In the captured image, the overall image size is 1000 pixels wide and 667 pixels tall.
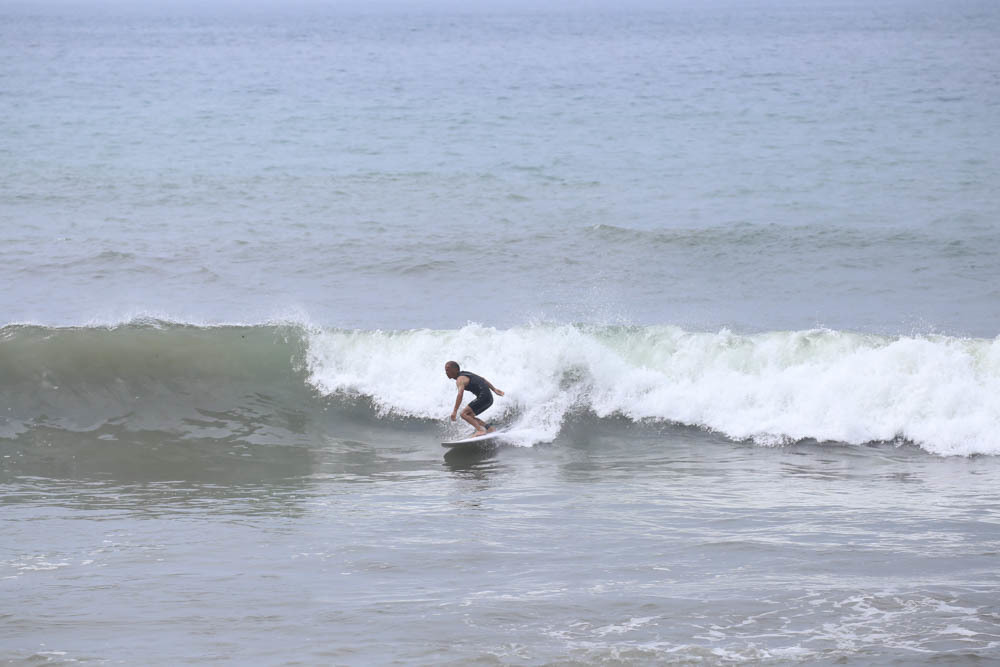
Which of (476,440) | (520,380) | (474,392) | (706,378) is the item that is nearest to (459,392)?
(474,392)

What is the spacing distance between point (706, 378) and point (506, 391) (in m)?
2.78

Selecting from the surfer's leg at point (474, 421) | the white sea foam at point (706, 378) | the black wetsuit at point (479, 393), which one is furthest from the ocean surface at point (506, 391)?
the black wetsuit at point (479, 393)

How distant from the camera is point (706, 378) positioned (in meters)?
14.6

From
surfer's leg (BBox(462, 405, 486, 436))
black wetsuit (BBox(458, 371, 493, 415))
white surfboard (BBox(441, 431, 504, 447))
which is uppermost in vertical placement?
black wetsuit (BBox(458, 371, 493, 415))

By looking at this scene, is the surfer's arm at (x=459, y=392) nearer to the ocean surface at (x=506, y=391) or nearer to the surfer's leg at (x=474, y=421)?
the surfer's leg at (x=474, y=421)

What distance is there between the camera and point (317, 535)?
Answer: 9.55 meters

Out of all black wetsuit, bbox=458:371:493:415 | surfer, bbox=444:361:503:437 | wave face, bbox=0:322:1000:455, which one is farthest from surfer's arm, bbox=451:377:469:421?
wave face, bbox=0:322:1000:455

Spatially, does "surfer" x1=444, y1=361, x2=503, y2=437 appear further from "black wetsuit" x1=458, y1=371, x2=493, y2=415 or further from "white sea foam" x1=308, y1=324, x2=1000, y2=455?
"white sea foam" x1=308, y1=324, x2=1000, y2=455

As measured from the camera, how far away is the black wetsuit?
13469 mm

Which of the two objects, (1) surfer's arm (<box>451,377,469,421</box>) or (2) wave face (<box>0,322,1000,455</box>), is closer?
(1) surfer's arm (<box>451,377,469,421</box>)

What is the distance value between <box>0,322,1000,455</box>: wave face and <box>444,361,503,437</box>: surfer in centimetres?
51

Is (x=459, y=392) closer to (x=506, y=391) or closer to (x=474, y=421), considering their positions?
(x=474, y=421)

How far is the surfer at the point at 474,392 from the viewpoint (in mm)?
13273

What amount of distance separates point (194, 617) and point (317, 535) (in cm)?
199
